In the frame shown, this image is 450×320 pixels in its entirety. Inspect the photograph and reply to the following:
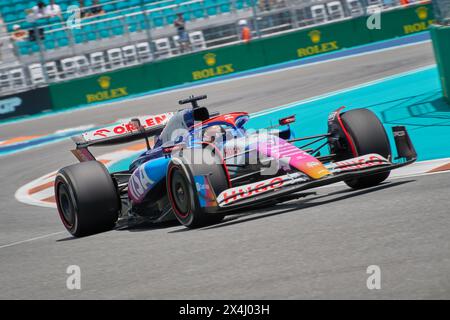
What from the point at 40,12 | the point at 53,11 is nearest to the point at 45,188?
the point at 53,11

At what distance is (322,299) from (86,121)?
1726 centimetres

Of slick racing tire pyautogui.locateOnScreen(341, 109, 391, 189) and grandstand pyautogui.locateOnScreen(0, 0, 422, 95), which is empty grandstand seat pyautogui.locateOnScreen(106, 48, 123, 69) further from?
slick racing tire pyautogui.locateOnScreen(341, 109, 391, 189)

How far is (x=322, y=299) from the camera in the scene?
4.49m

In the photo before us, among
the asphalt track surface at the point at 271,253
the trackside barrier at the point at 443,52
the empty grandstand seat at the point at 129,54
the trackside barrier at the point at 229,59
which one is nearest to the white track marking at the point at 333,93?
the trackside barrier at the point at 443,52

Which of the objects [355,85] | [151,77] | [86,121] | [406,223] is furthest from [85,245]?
[151,77]

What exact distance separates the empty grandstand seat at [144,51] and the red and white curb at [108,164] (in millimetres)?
7961

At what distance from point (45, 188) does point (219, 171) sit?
718 cm

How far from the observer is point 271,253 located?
5.92 meters

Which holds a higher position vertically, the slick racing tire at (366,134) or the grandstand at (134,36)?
the grandstand at (134,36)

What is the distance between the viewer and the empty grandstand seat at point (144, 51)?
24.5m

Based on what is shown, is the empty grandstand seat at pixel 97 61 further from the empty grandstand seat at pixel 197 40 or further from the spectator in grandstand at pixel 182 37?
the empty grandstand seat at pixel 197 40

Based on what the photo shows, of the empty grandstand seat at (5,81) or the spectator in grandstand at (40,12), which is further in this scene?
the spectator in grandstand at (40,12)

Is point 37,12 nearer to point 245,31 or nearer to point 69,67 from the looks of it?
point 69,67
